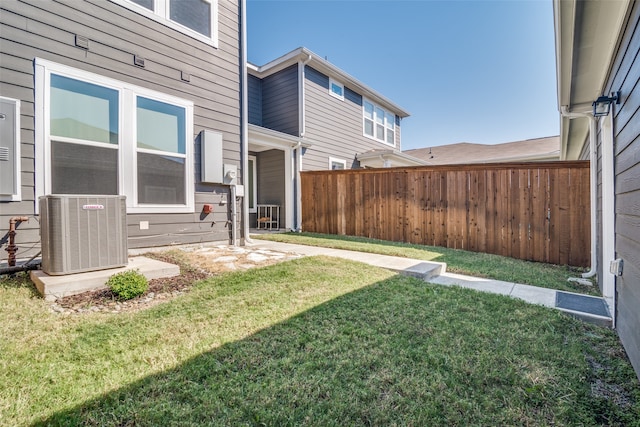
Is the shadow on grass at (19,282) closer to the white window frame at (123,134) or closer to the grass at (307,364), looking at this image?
the grass at (307,364)

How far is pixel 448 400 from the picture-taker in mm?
1588

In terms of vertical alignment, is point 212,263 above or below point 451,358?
above

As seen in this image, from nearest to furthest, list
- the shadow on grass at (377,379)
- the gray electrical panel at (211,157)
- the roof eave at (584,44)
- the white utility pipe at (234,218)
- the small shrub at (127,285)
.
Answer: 1. the shadow on grass at (377,379)
2. the roof eave at (584,44)
3. the small shrub at (127,285)
4. the gray electrical panel at (211,157)
5. the white utility pipe at (234,218)

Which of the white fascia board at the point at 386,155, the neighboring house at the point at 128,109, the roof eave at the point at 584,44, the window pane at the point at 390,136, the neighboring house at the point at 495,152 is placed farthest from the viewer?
the window pane at the point at 390,136

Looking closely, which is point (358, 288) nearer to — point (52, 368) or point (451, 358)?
point (451, 358)

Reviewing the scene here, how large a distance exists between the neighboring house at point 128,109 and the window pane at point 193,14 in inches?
0.7

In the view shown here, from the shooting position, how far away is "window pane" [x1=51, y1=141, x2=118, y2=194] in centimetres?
365

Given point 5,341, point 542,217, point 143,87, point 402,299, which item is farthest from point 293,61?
point 5,341

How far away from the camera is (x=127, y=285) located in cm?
277

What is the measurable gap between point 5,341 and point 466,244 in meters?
6.61

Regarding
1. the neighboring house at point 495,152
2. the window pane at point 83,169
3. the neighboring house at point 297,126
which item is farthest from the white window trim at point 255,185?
the neighboring house at point 495,152

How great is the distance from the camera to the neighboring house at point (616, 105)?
80.4 inches

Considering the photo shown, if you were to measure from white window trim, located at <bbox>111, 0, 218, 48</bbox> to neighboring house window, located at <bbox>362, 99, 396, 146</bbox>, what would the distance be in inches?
279

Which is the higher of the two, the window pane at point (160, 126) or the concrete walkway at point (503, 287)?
the window pane at point (160, 126)
